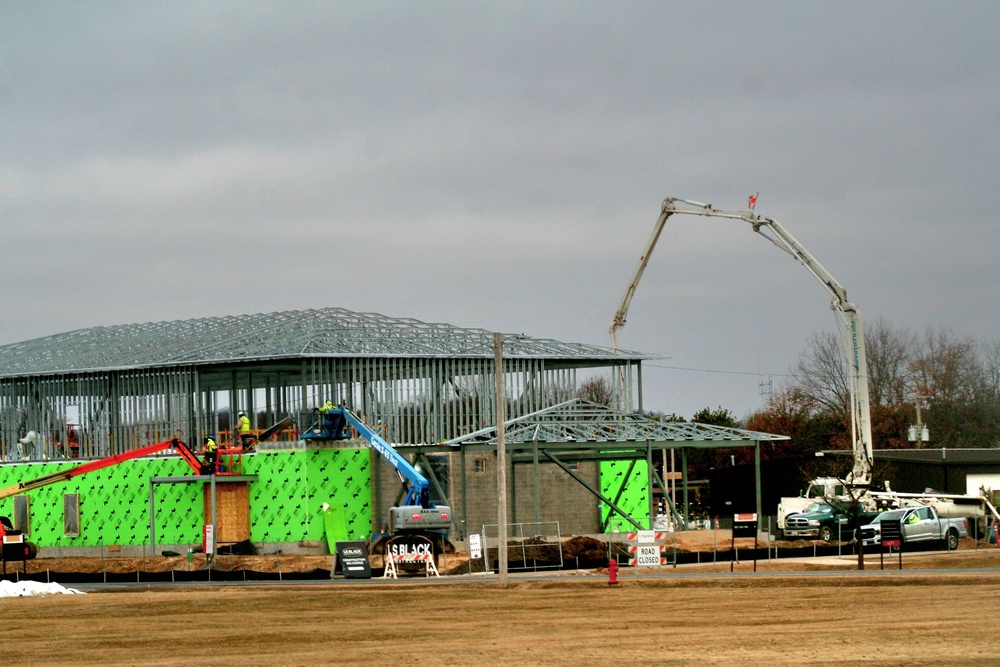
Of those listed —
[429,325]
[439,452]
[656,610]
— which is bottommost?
[656,610]

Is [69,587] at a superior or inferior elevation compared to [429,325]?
inferior

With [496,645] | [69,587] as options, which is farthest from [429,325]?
[496,645]

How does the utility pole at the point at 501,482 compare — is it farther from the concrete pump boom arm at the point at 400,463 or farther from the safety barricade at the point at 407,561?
the concrete pump boom arm at the point at 400,463

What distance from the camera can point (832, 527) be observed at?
175 ft

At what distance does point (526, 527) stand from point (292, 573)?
12.6 metres

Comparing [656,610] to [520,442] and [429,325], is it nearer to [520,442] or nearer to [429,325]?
[520,442]

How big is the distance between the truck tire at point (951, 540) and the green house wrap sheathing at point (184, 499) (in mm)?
18611

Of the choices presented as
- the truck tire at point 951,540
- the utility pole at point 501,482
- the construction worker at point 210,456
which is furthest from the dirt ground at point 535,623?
the truck tire at point 951,540

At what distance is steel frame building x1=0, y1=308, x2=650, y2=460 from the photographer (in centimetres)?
5347

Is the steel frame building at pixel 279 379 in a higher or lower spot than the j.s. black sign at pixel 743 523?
higher

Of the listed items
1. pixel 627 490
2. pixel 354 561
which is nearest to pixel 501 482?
pixel 354 561

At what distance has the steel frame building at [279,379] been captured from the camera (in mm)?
53469

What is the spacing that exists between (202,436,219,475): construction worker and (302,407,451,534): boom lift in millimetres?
3011

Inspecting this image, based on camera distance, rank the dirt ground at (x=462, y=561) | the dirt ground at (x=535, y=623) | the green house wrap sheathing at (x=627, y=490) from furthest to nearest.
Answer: the green house wrap sheathing at (x=627, y=490) → the dirt ground at (x=462, y=561) → the dirt ground at (x=535, y=623)
